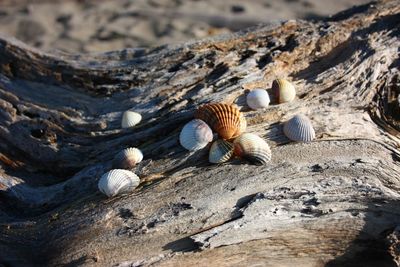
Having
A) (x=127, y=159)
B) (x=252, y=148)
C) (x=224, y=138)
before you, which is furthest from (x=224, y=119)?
(x=127, y=159)

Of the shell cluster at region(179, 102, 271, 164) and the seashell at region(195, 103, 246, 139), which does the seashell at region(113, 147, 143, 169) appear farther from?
the seashell at region(195, 103, 246, 139)

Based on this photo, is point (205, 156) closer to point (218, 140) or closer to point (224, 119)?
point (218, 140)

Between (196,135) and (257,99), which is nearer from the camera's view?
(196,135)

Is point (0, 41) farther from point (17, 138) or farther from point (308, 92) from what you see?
point (308, 92)

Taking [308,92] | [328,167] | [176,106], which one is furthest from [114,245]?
[308,92]

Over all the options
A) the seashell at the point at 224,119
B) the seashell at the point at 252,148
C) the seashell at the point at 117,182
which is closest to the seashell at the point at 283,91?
the seashell at the point at 224,119

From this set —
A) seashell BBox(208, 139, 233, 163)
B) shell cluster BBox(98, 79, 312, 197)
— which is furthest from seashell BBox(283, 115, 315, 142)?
→ seashell BBox(208, 139, 233, 163)
